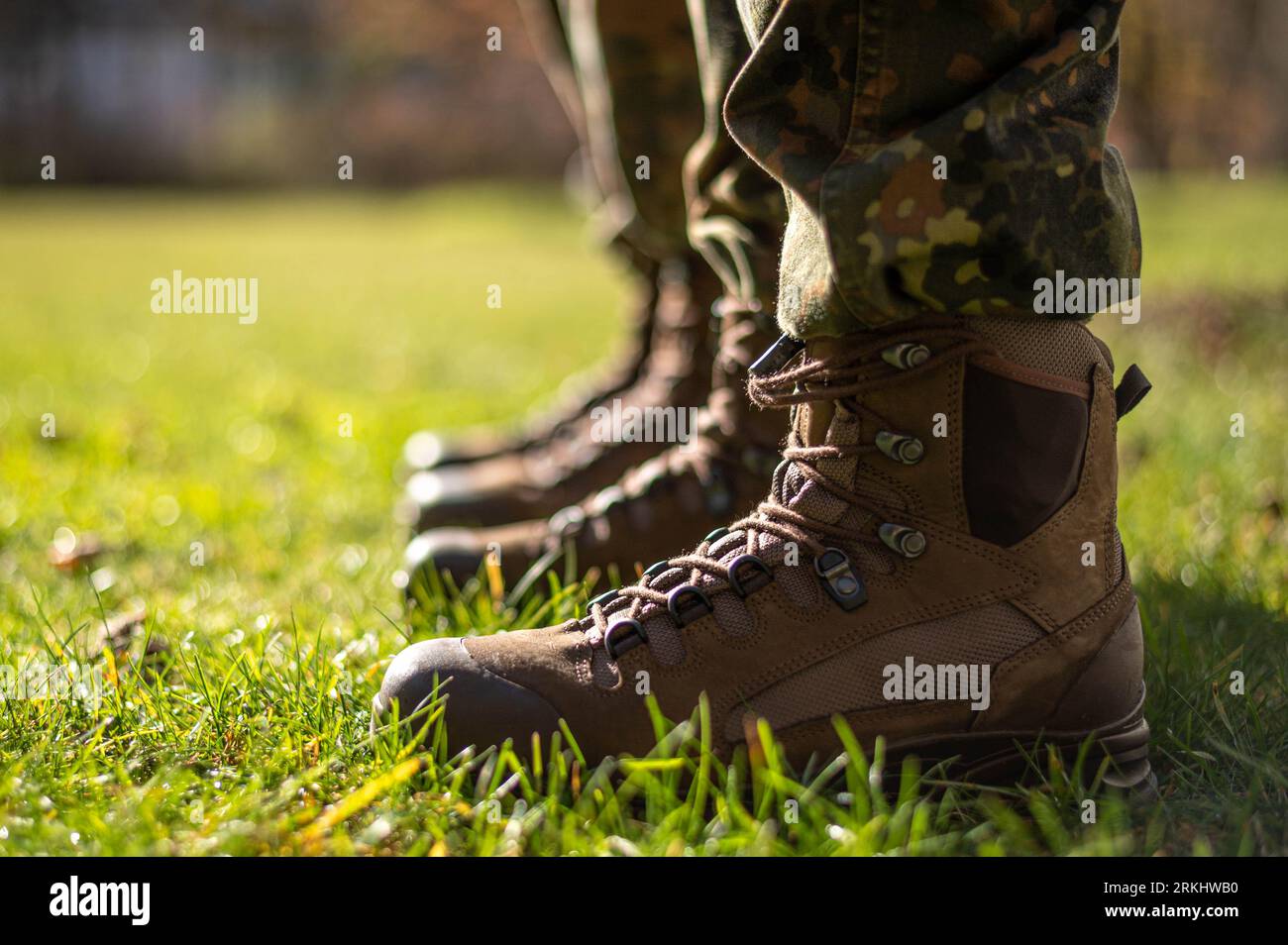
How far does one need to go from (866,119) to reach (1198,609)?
3.48 ft

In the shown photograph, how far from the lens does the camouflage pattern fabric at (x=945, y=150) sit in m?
1.24

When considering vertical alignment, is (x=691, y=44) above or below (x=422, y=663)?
above

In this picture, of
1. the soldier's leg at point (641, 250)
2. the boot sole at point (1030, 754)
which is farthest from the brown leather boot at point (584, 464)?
the boot sole at point (1030, 754)

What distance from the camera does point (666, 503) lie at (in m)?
1.91

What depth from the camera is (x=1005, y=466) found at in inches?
52.5

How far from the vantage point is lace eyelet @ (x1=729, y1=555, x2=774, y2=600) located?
139cm

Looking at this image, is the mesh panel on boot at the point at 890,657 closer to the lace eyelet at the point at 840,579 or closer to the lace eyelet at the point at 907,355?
the lace eyelet at the point at 840,579

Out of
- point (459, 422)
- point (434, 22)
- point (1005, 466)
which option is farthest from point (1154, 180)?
point (434, 22)

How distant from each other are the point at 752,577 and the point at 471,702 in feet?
1.16

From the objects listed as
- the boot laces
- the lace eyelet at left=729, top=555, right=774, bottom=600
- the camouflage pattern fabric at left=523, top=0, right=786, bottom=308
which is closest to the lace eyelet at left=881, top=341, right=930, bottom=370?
the boot laces

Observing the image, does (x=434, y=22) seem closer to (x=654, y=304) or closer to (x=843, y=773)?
(x=654, y=304)

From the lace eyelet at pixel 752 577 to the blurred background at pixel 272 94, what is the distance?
72.2ft

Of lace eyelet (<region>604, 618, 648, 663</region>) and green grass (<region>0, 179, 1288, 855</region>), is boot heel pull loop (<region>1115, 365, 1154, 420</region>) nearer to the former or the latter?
green grass (<region>0, 179, 1288, 855</region>)

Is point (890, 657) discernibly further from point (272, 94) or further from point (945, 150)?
point (272, 94)
